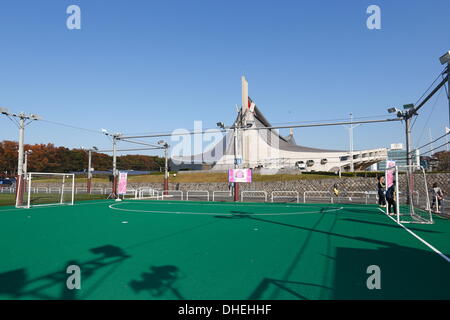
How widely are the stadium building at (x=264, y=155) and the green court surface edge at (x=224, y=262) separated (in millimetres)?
43791

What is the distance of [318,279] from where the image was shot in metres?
4.93

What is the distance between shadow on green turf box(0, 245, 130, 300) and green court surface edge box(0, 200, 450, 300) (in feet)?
0.05

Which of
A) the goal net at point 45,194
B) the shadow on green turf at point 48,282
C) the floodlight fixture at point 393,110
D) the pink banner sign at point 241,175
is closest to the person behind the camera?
the shadow on green turf at point 48,282

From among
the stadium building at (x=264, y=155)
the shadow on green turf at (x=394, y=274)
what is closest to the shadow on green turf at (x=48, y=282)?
the shadow on green turf at (x=394, y=274)

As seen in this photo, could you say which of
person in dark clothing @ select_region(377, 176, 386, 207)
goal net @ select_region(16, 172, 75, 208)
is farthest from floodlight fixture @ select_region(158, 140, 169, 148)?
person in dark clothing @ select_region(377, 176, 386, 207)

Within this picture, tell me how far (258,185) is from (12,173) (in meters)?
67.2

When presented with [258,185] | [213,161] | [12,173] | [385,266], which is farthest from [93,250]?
[12,173]

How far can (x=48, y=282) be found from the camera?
478 centimetres

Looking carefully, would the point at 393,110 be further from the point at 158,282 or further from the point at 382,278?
the point at 158,282

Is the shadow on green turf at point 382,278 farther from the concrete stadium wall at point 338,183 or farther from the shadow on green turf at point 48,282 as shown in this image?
the concrete stadium wall at point 338,183

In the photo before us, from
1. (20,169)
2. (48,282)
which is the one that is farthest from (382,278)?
(20,169)

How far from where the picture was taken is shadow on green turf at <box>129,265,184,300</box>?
440 centimetres

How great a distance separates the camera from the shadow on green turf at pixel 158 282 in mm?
4402
